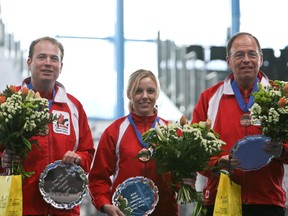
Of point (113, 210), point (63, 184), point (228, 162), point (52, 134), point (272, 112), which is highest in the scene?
point (272, 112)

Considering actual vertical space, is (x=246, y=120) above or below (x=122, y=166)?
above

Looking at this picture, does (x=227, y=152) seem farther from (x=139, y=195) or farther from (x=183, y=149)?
(x=139, y=195)

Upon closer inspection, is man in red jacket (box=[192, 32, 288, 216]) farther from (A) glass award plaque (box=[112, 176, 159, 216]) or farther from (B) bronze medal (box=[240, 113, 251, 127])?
(A) glass award plaque (box=[112, 176, 159, 216])

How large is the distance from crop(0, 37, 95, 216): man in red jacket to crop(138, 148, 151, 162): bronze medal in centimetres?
30

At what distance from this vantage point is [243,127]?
13.9 feet

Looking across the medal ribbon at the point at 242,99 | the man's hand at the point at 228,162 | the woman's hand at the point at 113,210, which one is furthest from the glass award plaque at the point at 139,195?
the medal ribbon at the point at 242,99

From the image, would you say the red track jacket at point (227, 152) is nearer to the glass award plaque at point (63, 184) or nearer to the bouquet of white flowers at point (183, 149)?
the bouquet of white flowers at point (183, 149)

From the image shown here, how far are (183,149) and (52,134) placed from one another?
738 mm

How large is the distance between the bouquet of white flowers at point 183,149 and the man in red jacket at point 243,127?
0.12m

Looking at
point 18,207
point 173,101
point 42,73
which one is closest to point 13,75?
point 173,101

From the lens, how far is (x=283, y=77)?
667 cm

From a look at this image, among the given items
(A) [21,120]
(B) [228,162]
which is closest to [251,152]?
(B) [228,162]

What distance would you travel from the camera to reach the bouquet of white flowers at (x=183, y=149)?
13.2ft

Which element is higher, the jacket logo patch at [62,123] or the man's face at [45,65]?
the man's face at [45,65]
